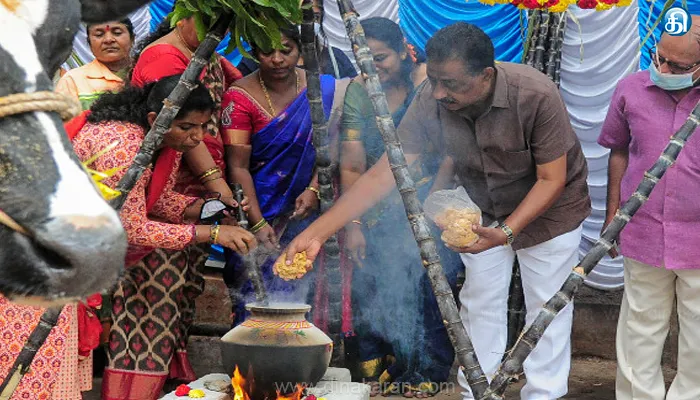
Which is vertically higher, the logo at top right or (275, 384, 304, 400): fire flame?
the logo at top right

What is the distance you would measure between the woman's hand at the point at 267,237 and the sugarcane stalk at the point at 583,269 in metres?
1.87

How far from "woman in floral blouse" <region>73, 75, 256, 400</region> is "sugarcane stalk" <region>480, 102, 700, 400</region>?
1.43 metres

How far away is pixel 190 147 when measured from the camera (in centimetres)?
453

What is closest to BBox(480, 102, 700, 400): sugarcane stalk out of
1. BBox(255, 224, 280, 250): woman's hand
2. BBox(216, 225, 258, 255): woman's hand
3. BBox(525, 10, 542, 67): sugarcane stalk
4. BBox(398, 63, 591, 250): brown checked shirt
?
BBox(398, 63, 591, 250): brown checked shirt

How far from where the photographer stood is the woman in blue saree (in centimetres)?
526

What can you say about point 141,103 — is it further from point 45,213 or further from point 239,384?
point 45,213

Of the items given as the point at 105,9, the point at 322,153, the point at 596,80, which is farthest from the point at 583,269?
the point at 596,80

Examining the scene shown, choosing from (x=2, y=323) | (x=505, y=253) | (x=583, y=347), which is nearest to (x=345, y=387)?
(x=505, y=253)

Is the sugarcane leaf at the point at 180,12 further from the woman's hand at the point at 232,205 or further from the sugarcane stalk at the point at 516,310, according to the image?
the sugarcane stalk at the point at 516,310

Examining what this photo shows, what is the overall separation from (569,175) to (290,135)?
1444mm

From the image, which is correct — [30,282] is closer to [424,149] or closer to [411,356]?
[424,149]

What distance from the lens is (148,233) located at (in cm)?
436

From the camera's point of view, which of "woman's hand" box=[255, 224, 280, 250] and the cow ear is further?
"woman's hand" box=[255, 224, 280, 250]

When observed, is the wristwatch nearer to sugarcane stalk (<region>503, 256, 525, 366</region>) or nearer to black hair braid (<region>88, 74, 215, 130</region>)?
sugarcane stalk (<region>503, 256, 525, 366</region>)
